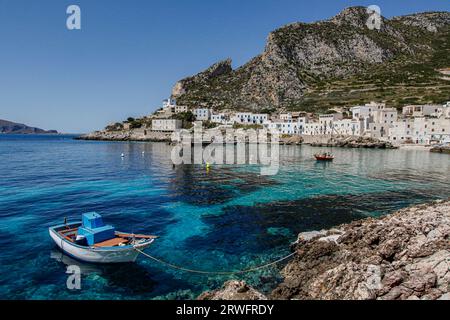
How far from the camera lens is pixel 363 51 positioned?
175625 mm

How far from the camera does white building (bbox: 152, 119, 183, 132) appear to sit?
14425 centimetres

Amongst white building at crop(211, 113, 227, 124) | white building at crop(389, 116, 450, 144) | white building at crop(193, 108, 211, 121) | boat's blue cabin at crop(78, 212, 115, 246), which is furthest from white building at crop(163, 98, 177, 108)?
boat's blue cabin at crop(78, 212, 115, 246)

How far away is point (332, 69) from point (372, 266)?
609ft

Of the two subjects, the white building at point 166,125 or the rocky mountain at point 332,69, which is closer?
the white building at point 166,125

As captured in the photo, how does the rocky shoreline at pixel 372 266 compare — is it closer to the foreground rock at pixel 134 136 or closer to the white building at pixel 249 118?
the foreground rock at pixel 134 136

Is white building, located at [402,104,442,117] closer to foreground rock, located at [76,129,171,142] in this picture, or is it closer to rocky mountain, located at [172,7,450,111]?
rocky mountain, located at [172,7,450,111]

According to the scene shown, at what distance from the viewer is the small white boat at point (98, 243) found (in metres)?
14.7

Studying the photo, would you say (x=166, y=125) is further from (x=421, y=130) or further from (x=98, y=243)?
(x=98, y=243)

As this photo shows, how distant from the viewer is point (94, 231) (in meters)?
15.7

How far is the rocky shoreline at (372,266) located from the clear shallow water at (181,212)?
6.55 feet

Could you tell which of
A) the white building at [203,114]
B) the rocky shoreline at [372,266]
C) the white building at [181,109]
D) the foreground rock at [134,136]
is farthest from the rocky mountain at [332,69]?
the rocky shoreline at [372,266]

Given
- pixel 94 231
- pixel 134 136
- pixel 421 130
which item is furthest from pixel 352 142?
pixel 134 136
